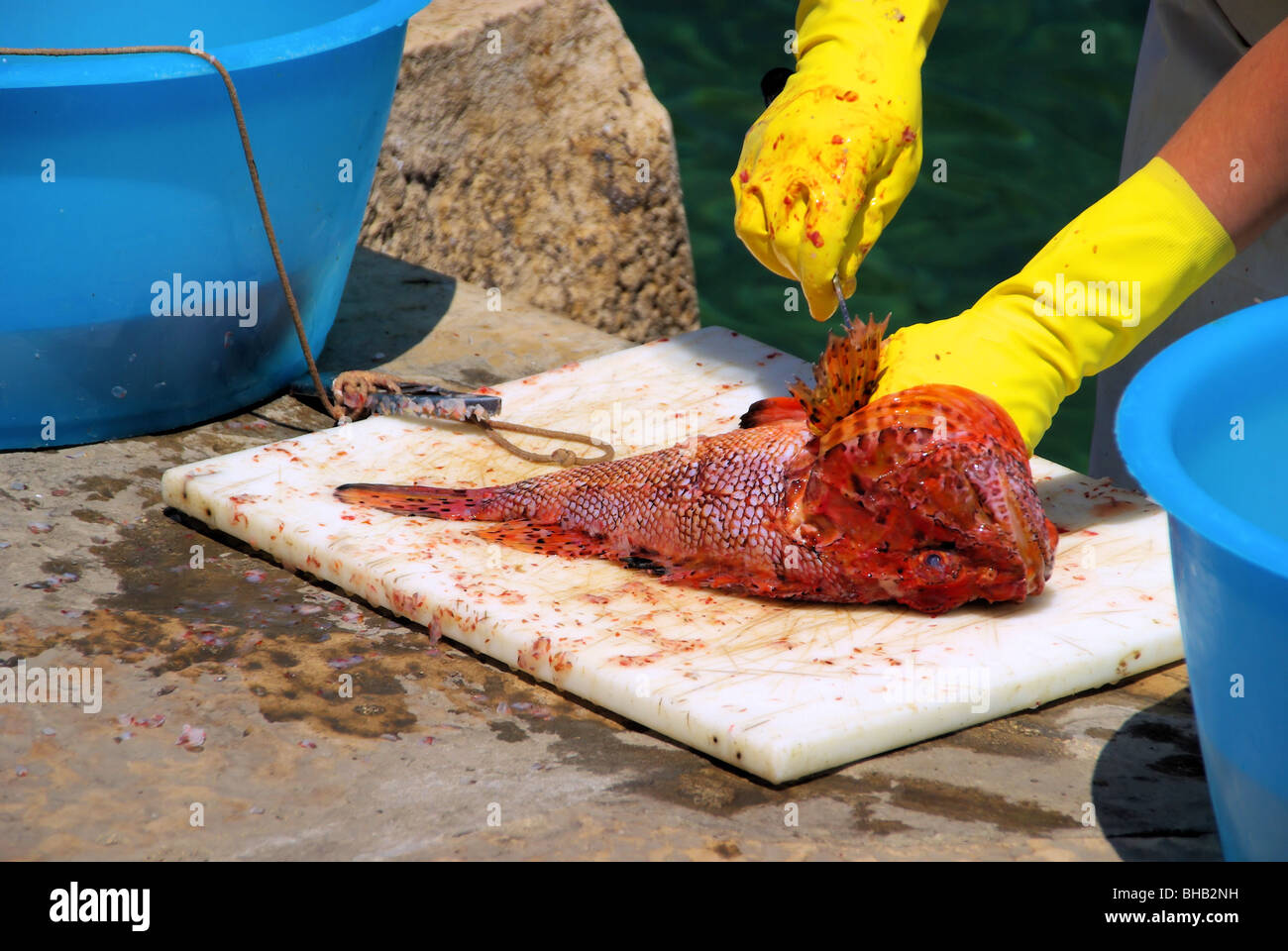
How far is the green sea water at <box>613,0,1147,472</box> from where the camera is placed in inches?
332

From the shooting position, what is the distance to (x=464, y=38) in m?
4.77

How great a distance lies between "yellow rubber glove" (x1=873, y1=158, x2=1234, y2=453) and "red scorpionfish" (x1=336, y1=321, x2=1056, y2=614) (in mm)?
108

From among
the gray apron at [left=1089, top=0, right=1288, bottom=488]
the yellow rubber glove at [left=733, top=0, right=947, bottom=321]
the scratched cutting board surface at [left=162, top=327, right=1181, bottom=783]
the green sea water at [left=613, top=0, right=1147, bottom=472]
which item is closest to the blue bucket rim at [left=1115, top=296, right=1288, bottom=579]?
the scratched cutting board surface at [left=162, top=327, right=1181, bottom=783]

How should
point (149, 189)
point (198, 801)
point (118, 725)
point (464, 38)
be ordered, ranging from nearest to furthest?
point (198, 801)
point (118, 725)
point (149, 189)
point (464, 38)

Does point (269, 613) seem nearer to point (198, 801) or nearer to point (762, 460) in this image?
point (198, 801)

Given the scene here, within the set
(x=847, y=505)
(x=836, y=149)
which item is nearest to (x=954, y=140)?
(x=836, y=149)

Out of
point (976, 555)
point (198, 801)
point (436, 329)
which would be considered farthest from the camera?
point (436, 329)

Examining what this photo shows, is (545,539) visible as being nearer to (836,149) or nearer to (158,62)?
(836,149)

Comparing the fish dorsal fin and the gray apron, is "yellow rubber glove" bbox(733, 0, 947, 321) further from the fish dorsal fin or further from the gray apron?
the gray apron

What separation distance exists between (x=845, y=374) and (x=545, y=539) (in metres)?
0.73

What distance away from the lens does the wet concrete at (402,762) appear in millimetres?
2012

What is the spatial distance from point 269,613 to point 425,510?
0.41 meters

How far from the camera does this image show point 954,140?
30.7ft

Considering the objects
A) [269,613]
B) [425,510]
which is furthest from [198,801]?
[425,510]
